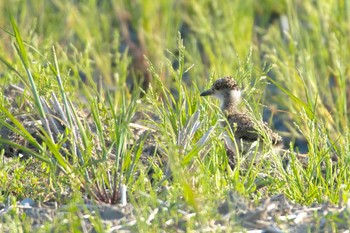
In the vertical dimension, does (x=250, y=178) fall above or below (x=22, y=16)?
below

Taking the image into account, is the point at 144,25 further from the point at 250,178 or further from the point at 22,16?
the point at 250,178

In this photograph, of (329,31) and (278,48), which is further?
(329,31)

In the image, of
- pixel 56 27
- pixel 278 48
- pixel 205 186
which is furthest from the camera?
pixel 56 27

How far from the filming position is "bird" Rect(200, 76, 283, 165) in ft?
18.0

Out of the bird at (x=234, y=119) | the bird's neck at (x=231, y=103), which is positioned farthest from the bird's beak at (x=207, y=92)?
the bird's neck at (x=231, y=103)

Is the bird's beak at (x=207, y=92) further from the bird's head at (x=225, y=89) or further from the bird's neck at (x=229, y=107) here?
the bird's neck at (x=229, y=107)

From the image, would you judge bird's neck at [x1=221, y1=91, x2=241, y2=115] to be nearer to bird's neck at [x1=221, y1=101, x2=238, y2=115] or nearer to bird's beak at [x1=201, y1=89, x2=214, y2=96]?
bird's neck at [x1=221, y1=101, x2=238, y2=115]

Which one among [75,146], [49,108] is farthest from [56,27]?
[75,146]

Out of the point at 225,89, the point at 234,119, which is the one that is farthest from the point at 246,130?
the point at 225,89

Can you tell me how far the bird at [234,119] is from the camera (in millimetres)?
5477

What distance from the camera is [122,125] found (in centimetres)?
468

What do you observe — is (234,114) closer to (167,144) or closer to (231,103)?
(231,103)

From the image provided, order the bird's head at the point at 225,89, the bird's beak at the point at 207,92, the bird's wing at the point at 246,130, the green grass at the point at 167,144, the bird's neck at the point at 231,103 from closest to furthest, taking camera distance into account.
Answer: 1. the green grass at the point at 167,144
2. the bird's wing at the point at 246,130
3. the bird's beak at the point at 207,92
4. the bird's head at the point at 225,89
5. the bird's neck at the point at 231,103

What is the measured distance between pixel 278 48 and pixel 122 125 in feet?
10.1
